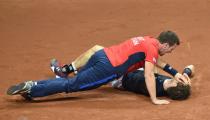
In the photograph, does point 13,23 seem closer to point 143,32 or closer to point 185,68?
point 143,32

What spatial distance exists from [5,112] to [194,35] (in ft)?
12.2

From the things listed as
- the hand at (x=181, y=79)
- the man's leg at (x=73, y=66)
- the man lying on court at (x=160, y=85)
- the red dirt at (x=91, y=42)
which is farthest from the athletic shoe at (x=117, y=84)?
the hand at (x=181, y=79)

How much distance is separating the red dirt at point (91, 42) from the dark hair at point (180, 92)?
72 millimetres

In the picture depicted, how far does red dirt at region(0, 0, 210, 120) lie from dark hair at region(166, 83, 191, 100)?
0.24ft

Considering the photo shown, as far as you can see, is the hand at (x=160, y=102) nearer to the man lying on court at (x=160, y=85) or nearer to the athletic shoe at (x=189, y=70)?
the man lying on court at (x=160, y=85)

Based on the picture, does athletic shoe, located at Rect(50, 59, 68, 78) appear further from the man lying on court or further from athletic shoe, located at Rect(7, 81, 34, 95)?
athletic shoe, located at Rect(7, 81, 34, 95)

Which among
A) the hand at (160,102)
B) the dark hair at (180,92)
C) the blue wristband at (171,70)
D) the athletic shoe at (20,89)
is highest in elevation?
the blue wristband at (171,70)

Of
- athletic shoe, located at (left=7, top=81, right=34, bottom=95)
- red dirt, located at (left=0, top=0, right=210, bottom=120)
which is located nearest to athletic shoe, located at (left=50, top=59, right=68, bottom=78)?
red dirt, located at (left=0, top=0, right=210, bottom=120)

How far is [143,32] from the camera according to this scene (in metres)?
7.88

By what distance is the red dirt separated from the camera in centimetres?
482

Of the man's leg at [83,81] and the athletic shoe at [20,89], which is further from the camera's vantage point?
the man's leg at [83,81]

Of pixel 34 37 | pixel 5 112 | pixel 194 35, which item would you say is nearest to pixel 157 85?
pixel 5 112

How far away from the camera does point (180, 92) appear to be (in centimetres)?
506

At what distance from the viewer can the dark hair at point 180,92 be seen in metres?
5.06
